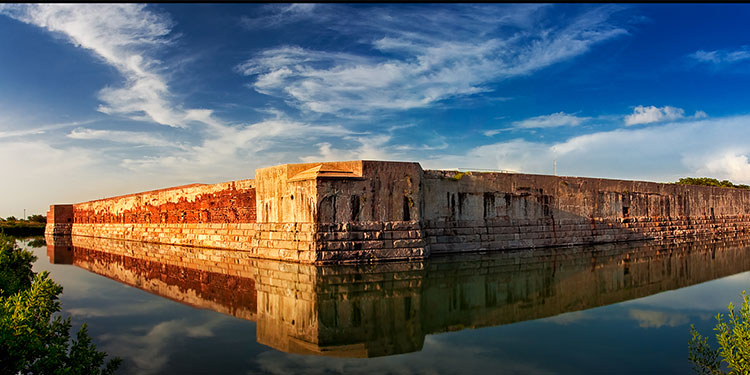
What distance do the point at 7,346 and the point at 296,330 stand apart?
305cm

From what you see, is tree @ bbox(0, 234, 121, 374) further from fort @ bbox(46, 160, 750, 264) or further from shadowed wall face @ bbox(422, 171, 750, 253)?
shadowed wall face @ bbox(422, 171, 750, 253)

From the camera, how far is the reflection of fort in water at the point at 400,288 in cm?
566

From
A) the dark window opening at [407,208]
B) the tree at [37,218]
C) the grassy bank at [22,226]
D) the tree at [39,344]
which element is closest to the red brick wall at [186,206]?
Result: the dark window opening at [407,208]

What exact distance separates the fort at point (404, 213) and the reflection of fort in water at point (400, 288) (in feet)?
2.43

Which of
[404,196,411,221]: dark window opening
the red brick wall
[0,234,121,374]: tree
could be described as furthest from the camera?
the red brick wall

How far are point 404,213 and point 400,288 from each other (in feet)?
13.0

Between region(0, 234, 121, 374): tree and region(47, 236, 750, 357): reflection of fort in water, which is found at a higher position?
region(0, 234, 121, 374): tree

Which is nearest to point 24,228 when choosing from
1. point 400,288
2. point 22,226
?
point 22,226

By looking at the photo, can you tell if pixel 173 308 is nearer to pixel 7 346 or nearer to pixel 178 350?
pixel 178 350

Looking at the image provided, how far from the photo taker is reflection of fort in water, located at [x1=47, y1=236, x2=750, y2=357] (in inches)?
223

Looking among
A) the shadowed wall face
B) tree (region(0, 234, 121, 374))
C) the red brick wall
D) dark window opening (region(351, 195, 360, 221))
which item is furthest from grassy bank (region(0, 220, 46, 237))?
tree (region(0, 234, 121, 374))

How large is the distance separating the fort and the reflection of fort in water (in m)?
0.74

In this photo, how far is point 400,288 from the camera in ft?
26.1

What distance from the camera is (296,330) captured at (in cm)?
570
